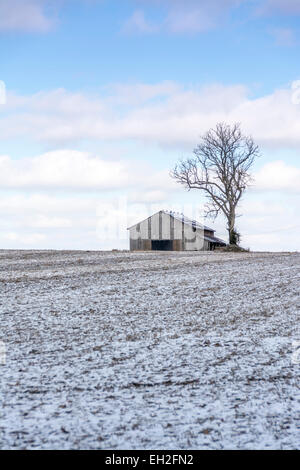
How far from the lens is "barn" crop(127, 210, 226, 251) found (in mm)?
53438

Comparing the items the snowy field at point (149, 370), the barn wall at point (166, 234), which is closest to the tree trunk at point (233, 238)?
the barn wall at point (166, 234)

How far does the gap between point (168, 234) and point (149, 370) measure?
4700 centimetres

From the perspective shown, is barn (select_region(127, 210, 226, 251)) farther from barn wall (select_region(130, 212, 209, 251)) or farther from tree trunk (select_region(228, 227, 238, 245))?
tree trunk (select_region(228, 227, 238, 245))

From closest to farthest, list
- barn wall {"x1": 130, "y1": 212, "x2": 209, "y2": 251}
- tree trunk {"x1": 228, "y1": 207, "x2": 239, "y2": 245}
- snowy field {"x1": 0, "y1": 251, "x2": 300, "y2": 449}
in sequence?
snowy field {"x1": 0, "y1": 251, "x2": 300, "y2": 449}
tree trunk {"x1": 228, "y1": 207, "x2": 239, "y2": 245}
barn wall {"x1": 130, "y1": 212, "x2": 209, "y2": 251}

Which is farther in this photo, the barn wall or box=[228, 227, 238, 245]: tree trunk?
the barn wall

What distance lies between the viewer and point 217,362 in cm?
717

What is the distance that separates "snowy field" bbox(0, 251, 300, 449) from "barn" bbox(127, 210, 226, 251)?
129ft

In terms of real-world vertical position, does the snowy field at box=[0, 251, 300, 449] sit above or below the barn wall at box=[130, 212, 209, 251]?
below

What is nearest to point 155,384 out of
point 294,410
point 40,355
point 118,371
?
point 118,371

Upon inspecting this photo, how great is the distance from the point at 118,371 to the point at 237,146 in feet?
132

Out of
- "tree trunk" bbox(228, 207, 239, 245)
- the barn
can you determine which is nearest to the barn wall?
the barn

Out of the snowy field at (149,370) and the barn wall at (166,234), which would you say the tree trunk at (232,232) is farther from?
the snowy field at (149,370)
